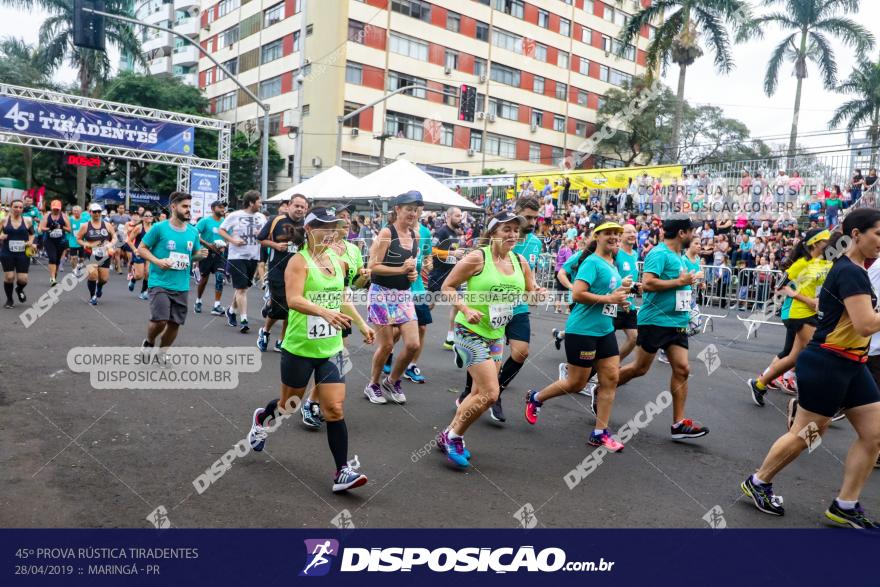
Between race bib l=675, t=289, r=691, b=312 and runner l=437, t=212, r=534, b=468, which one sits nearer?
runner l=437, t=212, r=534, b=468

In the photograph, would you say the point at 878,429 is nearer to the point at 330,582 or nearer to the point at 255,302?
the point at 330,582

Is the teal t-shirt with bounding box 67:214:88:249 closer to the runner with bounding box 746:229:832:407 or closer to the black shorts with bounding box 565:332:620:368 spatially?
the black shorts with bounding box 565:332:620:368

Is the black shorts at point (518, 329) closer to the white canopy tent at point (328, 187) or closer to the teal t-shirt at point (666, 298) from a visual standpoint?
the teal t-shirt at point (666, 298)

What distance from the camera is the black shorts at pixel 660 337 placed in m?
5.88

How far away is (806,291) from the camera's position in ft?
23.0

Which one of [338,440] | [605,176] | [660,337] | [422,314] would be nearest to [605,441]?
[660,337]

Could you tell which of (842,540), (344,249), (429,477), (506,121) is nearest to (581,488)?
(429,477)

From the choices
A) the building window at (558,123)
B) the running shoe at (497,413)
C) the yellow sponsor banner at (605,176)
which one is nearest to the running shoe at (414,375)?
the running shoe at (497,413)

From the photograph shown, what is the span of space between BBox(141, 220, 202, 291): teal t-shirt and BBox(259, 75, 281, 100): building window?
40.2 metres

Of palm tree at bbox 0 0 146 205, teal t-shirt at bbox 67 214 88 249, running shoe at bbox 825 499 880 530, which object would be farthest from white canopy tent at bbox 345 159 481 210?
palm tree at bbox 0 0 146 205

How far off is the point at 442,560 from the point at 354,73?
40.2 metres

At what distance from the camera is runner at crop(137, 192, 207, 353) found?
704cm

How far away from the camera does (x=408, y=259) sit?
6.59m

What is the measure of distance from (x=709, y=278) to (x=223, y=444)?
1402cm
